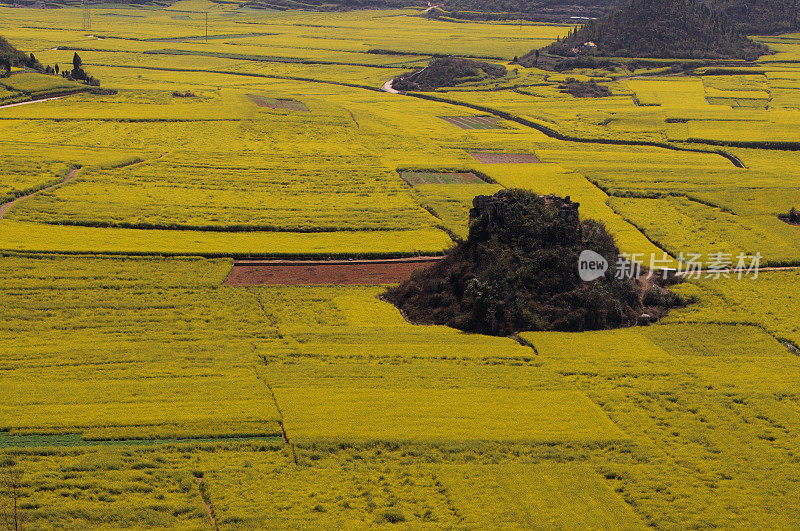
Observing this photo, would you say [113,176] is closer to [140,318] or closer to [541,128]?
[140,318]

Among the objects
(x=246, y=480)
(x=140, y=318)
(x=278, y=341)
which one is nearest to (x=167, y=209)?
(x=140, y=318)

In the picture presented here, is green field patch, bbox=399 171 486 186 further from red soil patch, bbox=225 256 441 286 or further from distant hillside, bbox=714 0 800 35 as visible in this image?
distant hillside, bbox=714 0 800 35

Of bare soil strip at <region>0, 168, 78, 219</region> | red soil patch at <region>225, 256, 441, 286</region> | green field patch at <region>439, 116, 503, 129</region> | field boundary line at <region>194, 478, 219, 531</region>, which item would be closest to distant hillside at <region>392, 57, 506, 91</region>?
green field patch at <region>439, 116, 503, 129</region>

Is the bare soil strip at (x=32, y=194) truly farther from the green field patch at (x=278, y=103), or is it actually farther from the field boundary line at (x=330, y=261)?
the green field patch at (x=278, y=103)

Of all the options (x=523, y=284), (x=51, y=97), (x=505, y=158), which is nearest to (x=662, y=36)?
(x=505, y=158)

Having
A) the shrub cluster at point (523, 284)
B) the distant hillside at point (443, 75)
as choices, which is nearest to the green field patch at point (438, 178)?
the shrub cluster at point (523, 284)

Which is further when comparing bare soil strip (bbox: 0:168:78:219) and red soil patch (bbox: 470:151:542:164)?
red soil patch (bbox: 470:151:542:164)
